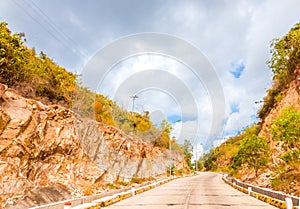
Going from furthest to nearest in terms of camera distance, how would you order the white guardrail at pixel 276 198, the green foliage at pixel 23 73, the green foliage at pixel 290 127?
the green foliage at pixel 23 73 < the green foliage at pixel 290 127 < the white guardrail at pixel 276 198

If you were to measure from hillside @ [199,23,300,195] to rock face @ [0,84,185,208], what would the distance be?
14.5 m

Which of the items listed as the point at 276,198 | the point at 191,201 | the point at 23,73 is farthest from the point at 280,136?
the point at 23,73

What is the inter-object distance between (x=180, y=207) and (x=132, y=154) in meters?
26.3

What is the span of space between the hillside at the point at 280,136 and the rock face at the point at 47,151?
47.5ft

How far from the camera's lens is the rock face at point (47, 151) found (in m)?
16.1

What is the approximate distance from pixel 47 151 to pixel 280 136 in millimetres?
16172

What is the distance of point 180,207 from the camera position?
44.0 ft

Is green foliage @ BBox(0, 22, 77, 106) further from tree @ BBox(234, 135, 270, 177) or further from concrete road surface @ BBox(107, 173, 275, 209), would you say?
tree @ BBox(234, 135, 270, 177)

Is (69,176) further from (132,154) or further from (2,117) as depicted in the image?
(132,154)

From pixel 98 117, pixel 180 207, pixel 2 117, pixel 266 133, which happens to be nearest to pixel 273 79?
pixel 266 133

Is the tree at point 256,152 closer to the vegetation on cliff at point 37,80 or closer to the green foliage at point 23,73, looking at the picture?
the vegetation on cliff at point 37,80

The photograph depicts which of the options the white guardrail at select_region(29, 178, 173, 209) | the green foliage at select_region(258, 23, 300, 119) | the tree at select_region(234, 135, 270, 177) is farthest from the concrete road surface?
the green foliage at select_region(258, 23, 300, 119)

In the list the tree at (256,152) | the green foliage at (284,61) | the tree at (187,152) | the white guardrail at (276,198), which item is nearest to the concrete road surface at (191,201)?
the white guardrail at (276,198)

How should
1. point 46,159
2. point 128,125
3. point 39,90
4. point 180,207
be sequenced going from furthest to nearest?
point 128,125 → point 39,90 → point 46,159 → point 180,207
